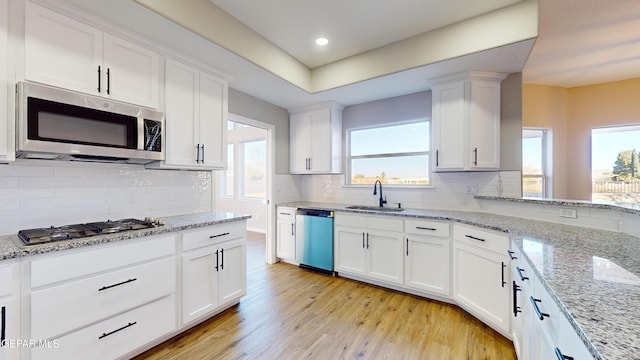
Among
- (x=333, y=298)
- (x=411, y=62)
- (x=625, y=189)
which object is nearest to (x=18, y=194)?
(x=333, y=298)

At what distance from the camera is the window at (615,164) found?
411 centimetres

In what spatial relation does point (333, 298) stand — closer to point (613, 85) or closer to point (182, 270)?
point (182, 270)

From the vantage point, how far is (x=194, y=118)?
253cm

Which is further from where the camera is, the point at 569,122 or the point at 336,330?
the point at 569,122

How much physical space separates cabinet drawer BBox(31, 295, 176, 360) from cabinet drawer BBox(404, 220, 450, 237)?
233 centimetres

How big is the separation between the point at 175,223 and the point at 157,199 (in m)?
0.51

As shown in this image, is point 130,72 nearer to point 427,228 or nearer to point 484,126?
point 427,228

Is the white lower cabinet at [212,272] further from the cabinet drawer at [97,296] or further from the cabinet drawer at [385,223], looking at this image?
the cabinet drawer at [385,223]

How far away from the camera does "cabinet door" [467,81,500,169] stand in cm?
287

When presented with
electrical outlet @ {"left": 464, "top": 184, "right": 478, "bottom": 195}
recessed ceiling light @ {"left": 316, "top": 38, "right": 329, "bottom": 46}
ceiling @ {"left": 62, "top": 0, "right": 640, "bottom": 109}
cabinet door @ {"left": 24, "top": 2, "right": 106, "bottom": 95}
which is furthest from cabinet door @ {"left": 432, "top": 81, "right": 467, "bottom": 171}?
cabinet door @ {"left": 24, "top": 2, "right": 106, "bottom": 95}

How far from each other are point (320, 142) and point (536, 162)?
12.2 ft

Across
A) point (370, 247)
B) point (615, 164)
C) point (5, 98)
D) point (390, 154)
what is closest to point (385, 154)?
point (390, 154)

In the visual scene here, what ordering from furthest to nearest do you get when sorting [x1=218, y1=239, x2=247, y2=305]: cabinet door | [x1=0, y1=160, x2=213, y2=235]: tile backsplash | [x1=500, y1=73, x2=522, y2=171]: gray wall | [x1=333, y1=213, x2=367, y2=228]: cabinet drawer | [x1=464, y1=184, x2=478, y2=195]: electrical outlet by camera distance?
[x1=333, y1=213, x2=367, y2=228]: cabinet drawer < [x1=464, y1=184, x2=478, y2=195]: electrical outlet < [x1=500, y1=73, x2=522, y2=171]: gray wall < [x1=218, y1=239, x2=247, y2=305]: cabinet door < [x1=0, y1=160, x2=213, y2=235]: tile backsplash

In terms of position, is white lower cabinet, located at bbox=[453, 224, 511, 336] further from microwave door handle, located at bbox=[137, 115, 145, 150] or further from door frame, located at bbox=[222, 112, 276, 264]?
microwave door handle, located at bbox=[137, 115, 145, 150]
